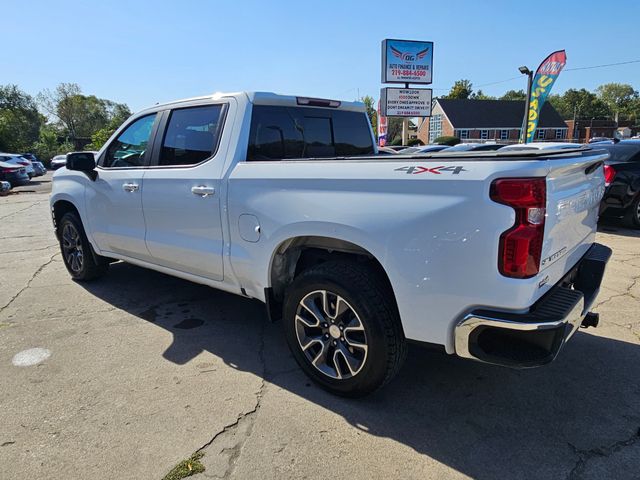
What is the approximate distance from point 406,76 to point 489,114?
45341 mm

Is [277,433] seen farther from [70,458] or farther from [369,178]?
[369,178]

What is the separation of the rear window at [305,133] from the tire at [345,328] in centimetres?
119

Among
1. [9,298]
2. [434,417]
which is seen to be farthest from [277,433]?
[9,298]

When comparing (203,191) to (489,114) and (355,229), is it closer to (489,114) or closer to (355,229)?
(355,229)

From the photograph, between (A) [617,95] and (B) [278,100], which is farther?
(A) [617,95]

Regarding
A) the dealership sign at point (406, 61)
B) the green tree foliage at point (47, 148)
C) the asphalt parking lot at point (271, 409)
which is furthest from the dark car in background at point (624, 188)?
the green tree foliage at point (47, 148)

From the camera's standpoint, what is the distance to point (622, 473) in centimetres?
222

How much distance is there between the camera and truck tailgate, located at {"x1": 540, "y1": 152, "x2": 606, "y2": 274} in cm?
220

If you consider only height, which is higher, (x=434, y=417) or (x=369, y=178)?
(x=369, y=178)

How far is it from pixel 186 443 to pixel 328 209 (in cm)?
157

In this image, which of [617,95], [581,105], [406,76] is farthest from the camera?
[617,95]

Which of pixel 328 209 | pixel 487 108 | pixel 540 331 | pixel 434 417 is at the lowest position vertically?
pixel 434 417

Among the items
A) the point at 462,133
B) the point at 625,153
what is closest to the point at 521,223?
the point at 625,153

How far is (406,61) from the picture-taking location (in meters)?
25.5
